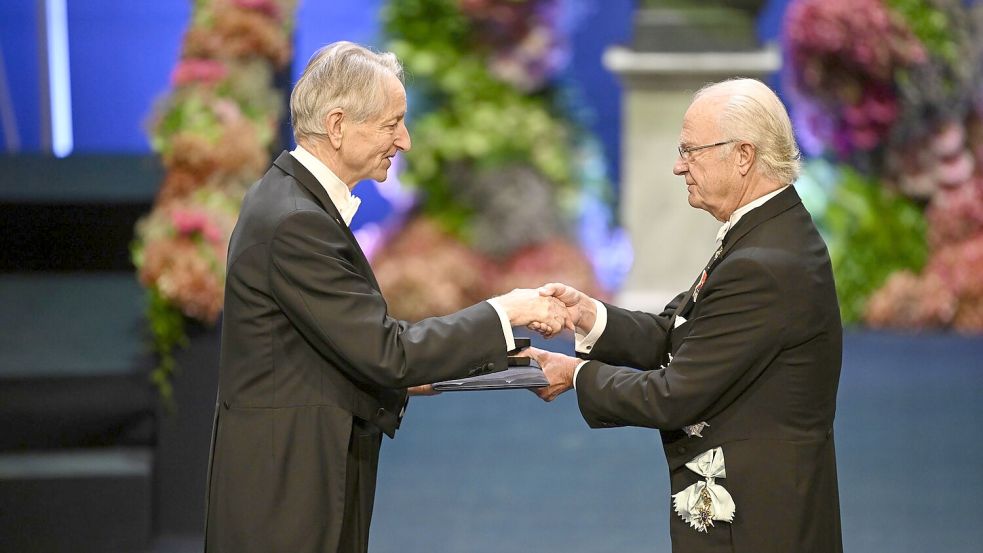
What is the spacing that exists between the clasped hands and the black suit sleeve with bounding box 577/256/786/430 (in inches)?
10.8

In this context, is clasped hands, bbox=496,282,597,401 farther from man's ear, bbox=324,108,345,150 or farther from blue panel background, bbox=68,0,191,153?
blue panel background, bbox=68,0,191,153

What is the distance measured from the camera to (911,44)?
733 centimetres

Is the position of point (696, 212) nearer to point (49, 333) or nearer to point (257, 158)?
point (257, 158)

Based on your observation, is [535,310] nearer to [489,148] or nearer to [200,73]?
[200,73]

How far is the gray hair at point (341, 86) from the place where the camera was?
246 centimetres

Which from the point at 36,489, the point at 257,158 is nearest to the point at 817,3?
the point at 257,158

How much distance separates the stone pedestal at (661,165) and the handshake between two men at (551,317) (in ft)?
13.7

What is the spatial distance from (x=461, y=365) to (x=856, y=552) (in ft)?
6.65

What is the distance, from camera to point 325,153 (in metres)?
2.51

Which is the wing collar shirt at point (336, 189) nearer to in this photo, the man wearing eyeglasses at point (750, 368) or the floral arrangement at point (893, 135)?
the man wearing eyeglasses at point (750, 368)

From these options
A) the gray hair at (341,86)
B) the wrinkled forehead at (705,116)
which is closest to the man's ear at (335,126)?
the gray hair at (341,86)

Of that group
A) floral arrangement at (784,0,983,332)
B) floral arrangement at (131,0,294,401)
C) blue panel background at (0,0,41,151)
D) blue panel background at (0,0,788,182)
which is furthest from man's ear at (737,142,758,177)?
blue panel background at (0,0,41,151)

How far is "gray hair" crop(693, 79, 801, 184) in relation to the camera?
2463mm

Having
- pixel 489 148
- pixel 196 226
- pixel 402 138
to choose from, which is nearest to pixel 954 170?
pixel 489 148
